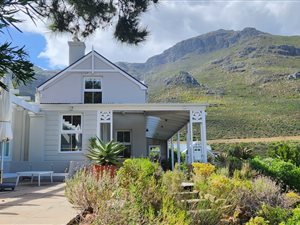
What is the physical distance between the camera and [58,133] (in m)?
16.9

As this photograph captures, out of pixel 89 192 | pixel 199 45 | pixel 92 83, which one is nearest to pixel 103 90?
pixel 92 83

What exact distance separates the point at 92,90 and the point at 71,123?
2.87 metres

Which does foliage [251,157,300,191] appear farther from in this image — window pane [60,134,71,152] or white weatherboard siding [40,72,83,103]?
white weatherboard siding [40,72,83,103]

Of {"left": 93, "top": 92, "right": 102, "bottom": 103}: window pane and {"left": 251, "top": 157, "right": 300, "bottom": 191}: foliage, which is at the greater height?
{"left": 93, "top": 92, "right": 102, "bottom": 103}: window pane

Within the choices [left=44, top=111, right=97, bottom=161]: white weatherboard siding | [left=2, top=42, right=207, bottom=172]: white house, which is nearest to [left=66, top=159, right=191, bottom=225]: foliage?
[left=2, top=42, right=207, bottom=172]: white house

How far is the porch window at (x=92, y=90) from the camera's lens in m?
19.6

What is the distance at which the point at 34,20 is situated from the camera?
5047 millimetres

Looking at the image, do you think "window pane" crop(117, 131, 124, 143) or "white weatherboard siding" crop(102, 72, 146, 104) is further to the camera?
"window pane" crop(117, 131, 124, 143)

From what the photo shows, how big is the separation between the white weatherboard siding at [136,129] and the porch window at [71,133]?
2.77 m

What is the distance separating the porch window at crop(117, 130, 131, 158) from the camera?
20.4m

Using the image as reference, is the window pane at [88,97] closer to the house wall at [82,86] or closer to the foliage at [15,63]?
the house wall at [82,86]

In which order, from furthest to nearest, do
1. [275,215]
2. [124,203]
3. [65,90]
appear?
[65,90]
[275,215]
[124,203]

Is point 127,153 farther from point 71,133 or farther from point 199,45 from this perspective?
point 199,45

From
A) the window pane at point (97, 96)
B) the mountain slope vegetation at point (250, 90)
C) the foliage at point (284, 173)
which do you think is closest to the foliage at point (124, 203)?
the foliage at point (284, 173)
